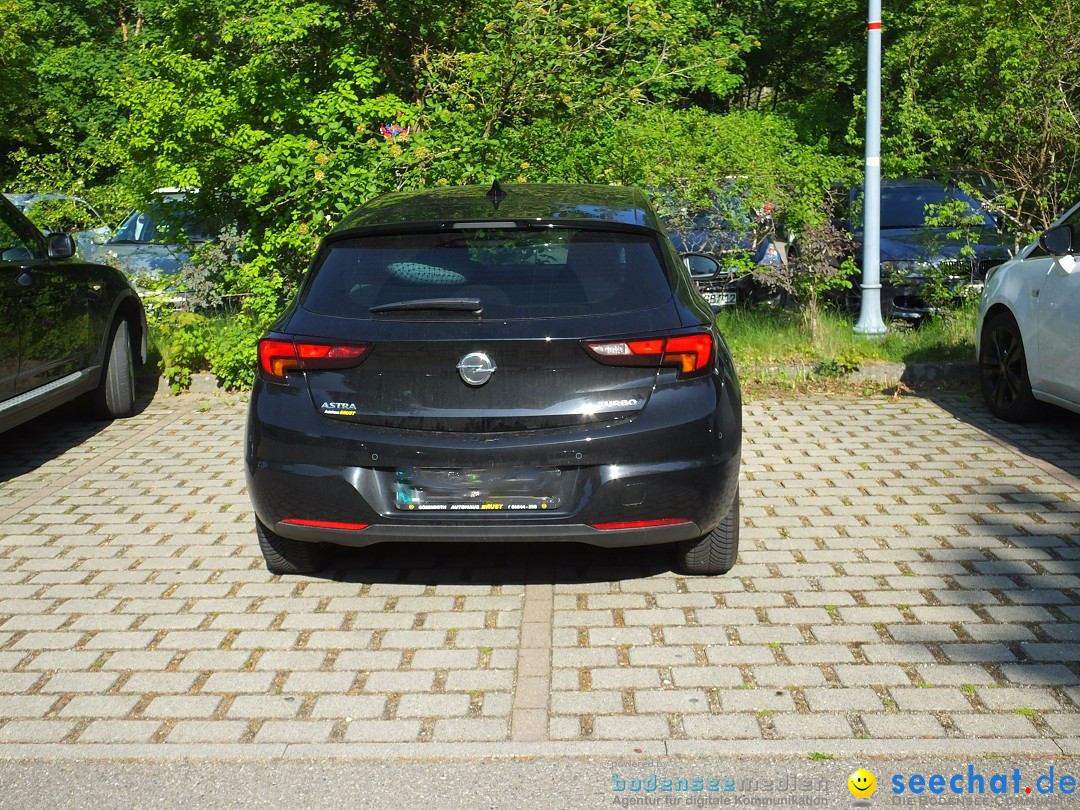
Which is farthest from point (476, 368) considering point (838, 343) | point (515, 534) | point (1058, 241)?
point (838, 343)

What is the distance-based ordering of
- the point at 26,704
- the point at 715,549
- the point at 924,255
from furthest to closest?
the point at 924,255 < the point at 715,549 < the point at 26,704

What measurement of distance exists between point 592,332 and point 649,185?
5.84 m

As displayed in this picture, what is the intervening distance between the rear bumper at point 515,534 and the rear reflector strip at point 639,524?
1cm

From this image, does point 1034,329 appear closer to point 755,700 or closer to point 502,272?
point 502,272

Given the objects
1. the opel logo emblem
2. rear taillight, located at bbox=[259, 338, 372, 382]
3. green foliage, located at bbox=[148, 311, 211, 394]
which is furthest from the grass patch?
rear taillight, located at bbox=[259, 338, 372, 382]

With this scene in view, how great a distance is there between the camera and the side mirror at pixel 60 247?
7.93 metres

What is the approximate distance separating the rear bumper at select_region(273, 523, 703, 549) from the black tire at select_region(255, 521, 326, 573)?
1.92 ft

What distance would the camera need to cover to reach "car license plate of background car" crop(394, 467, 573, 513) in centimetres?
468

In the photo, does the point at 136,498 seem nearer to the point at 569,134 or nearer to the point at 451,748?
the point at 451,748

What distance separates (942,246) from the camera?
36.2 ft

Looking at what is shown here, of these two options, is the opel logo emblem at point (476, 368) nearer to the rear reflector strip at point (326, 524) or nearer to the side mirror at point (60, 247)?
the rear reflector strip at point (326, 524)

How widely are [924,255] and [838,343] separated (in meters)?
2.13

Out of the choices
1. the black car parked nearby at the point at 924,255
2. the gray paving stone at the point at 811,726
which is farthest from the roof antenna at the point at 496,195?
the black car parked nearby at the point at 924,255

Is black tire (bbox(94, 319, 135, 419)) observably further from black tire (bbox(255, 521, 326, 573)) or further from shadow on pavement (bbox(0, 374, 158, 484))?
black tire (bbox(255, 521, 326, 573))
